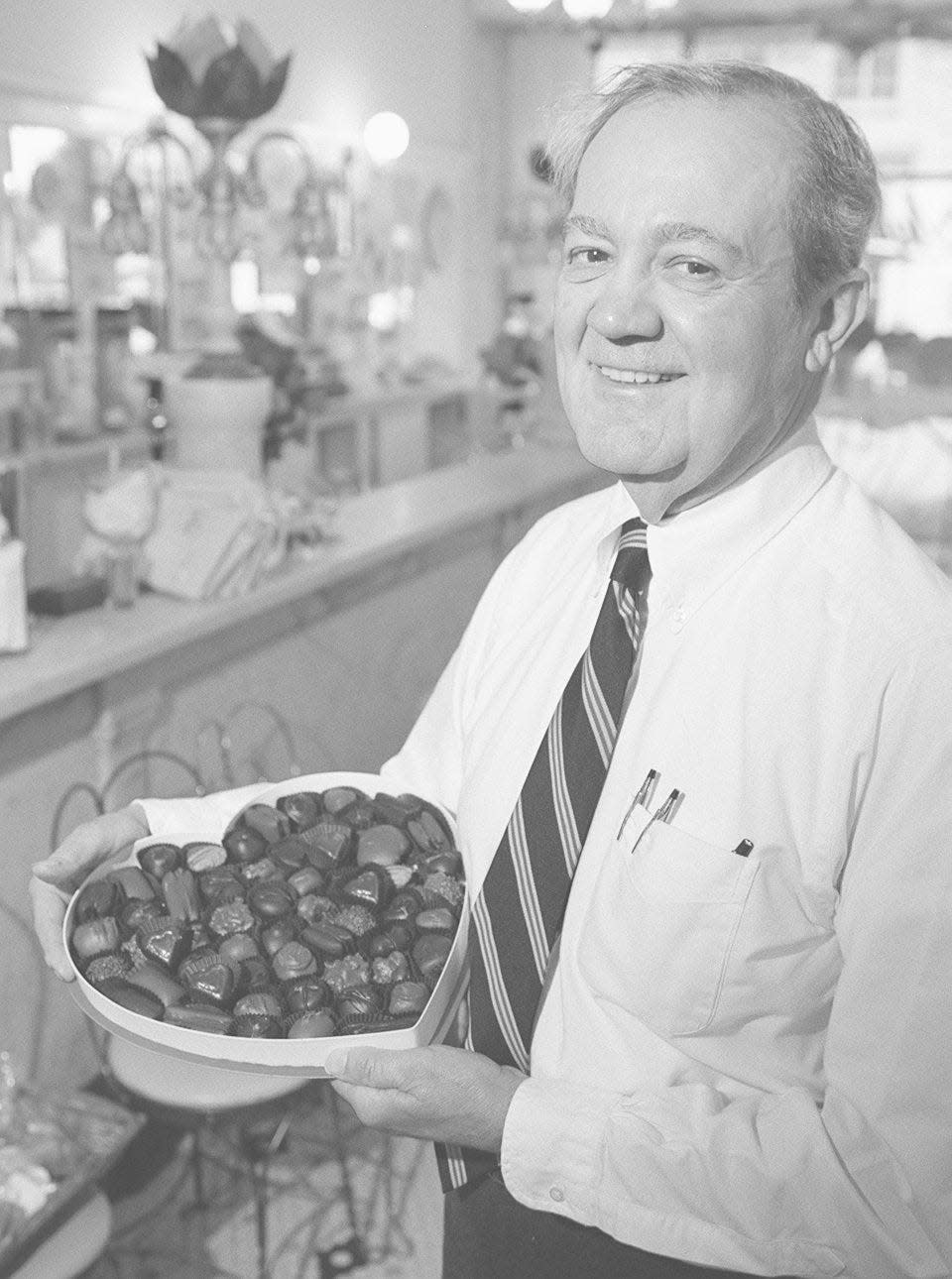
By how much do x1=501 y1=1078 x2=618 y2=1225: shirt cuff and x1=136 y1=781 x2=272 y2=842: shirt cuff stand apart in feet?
1.33

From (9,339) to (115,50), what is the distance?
1.43 m

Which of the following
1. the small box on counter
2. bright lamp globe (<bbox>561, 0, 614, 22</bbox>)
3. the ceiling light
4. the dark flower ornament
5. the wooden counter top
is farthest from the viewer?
the ceiling light

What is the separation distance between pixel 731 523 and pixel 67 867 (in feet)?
2.03

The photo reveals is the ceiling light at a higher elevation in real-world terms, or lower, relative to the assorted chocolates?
higher

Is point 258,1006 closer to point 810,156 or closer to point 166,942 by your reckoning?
point 166,942

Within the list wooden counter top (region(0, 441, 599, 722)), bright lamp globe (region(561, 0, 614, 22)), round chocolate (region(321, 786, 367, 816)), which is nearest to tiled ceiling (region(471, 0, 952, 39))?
bright lamp globe (region(561, 0, 614, 22))

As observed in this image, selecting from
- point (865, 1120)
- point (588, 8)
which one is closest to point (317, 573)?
point (865, 1120)

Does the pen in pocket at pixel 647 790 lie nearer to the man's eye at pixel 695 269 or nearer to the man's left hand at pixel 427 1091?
the man's left hand at pixel 427 1091

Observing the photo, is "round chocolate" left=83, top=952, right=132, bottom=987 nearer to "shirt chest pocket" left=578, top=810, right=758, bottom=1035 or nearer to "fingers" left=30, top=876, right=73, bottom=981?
"fingers" left=30, top=876, right=73, bottom=981

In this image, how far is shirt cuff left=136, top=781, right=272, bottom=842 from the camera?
130 cm

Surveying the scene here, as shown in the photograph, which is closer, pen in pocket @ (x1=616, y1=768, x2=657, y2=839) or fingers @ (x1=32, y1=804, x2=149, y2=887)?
pen in pocket @ (x1=616, y1=768, x2=657, y2=839)

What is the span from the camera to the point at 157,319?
6.38 m

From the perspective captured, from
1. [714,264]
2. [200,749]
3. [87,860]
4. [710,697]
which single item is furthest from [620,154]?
[200,749]

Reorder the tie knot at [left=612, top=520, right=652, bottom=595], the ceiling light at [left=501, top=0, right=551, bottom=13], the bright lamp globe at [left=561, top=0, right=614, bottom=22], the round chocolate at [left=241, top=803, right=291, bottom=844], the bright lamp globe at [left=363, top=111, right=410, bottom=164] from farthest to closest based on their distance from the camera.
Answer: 1. the bright lamp globe at [left=363, top=111, right=410, bottom=164]
2. the ceiling light at [left=501, top=0, right=551, bottom=13]
3. the bright lamp globe at [left=561, top=0, right=614, bottom=22]
4. the round chocolate at [left=241, top=803, right=291, bottom=844]
5. the tie knot at [left=612, top=520, right=652, bottom=595]
